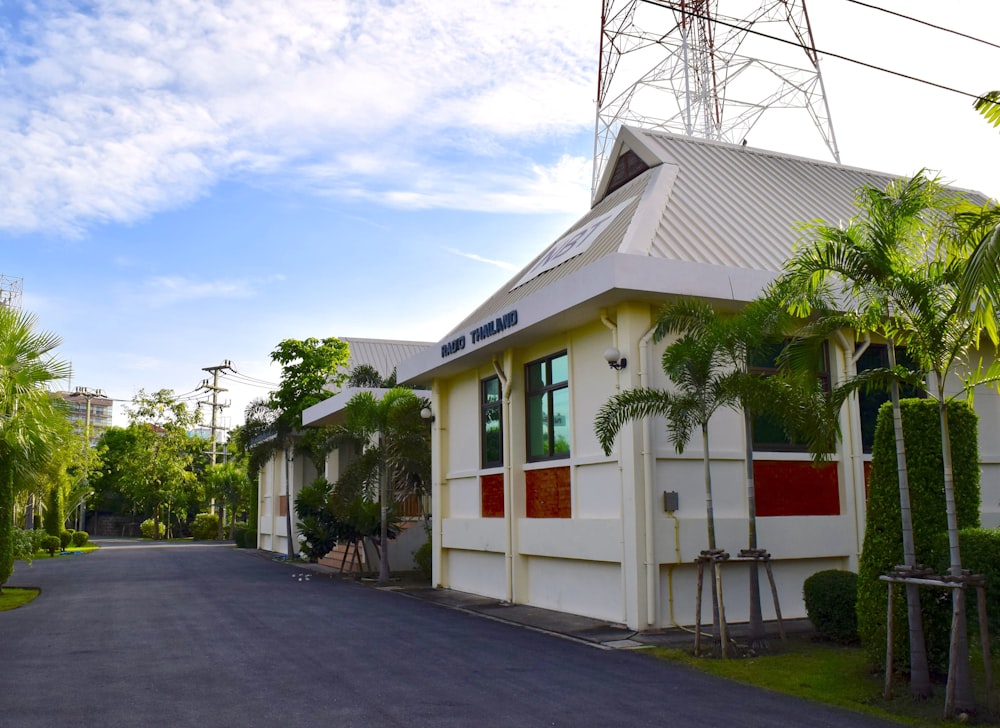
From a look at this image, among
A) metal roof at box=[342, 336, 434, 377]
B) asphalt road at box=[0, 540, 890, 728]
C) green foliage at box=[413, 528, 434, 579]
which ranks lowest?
asphalt road at box=[0, 540, 890, 728]

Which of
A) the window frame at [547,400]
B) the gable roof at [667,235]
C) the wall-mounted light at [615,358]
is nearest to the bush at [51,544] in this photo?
the gable roof at [667,235]

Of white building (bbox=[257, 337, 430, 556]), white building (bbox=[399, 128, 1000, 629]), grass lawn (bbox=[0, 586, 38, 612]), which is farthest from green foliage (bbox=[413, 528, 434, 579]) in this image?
white building (bbox=[257, 337, 430, 556])

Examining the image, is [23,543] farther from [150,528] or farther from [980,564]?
[150,528]

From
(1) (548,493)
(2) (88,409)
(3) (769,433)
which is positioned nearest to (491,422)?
(1) (548,493)

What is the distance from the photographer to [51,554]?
3188 cm

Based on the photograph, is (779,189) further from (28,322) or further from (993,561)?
(28,322)

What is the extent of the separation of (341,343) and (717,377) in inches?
897

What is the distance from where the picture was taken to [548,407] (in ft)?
47.1

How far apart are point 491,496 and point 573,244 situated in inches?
182

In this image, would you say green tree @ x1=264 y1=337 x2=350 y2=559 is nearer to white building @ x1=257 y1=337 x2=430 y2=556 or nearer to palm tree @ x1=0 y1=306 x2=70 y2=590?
white building @ x1=257 y1=337 x2=430 y2=556

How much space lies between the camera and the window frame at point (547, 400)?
13.9 metres

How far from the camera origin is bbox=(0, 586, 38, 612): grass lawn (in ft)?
50.1

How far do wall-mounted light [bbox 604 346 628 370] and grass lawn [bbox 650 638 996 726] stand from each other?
360cm

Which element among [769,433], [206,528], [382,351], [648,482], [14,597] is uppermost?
→ [382,351]
